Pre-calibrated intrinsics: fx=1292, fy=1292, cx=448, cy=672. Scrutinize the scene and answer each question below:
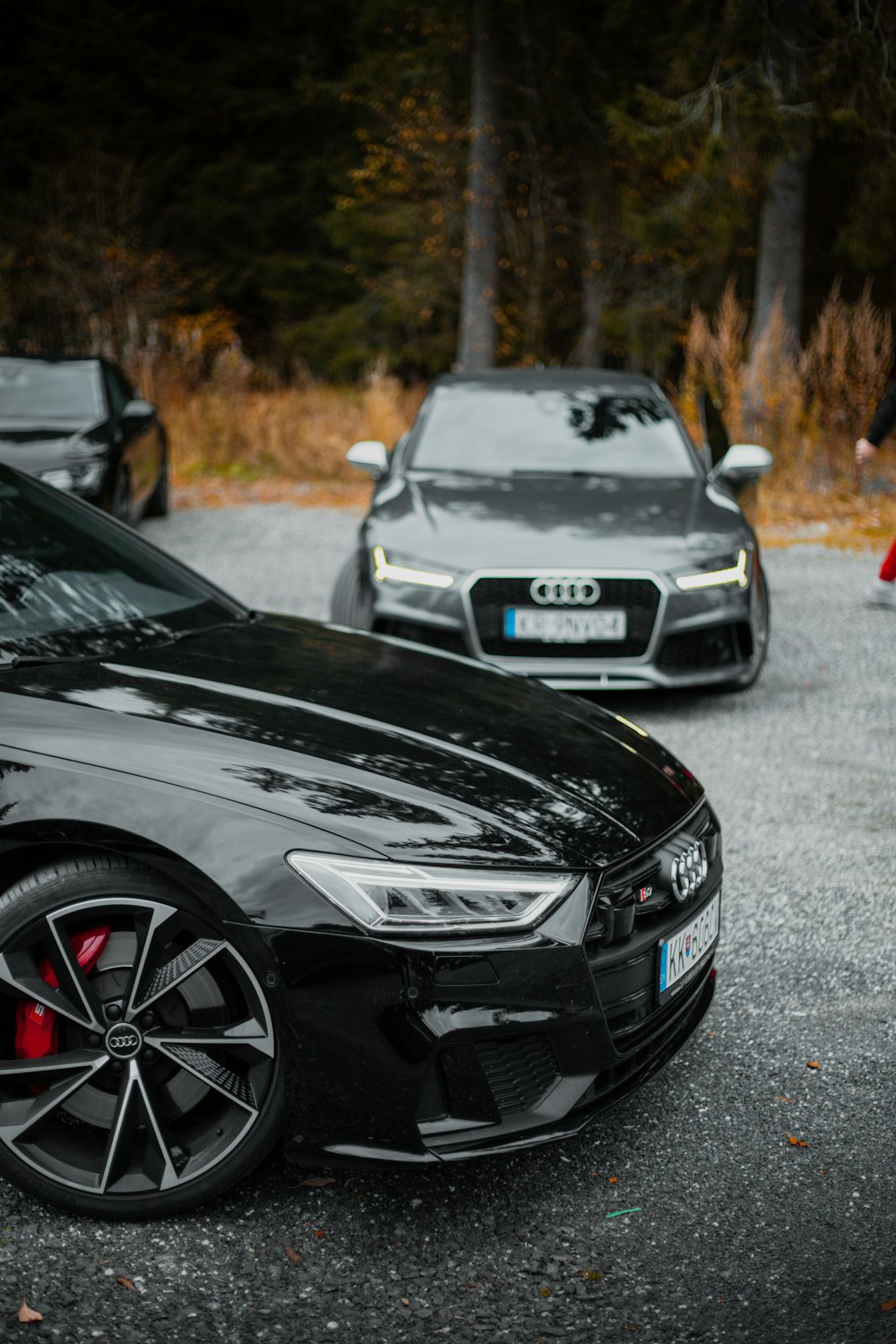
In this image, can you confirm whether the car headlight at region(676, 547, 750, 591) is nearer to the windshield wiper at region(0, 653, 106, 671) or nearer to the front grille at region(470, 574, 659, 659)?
the front grille at region(470, 574, 659, 659)

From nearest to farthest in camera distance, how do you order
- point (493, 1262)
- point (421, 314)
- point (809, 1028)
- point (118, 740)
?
1. point (493, 1262)
2. point (118, 740)
3. point (809, 1028)
4. point (421, 314)

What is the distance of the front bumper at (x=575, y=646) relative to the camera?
18.7ft

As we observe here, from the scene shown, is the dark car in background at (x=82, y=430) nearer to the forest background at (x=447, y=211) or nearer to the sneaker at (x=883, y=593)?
the forest background at (x=447, y=211)

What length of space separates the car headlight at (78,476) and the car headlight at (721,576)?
17.4ft

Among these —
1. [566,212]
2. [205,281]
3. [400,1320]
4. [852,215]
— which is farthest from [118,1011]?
[205,281]

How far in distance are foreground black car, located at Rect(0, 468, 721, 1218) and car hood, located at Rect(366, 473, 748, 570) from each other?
321cm

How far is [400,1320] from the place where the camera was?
7.02ft

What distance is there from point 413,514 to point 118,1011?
407 centimetres

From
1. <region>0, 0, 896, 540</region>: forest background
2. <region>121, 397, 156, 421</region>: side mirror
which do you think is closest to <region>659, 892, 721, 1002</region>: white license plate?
<region>121, 397, 156, 421</region>: side mirror

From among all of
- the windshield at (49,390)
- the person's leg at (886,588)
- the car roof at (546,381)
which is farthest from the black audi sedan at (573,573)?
the windshield at (49,390)

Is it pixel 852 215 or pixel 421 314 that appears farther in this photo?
pixel 421 314

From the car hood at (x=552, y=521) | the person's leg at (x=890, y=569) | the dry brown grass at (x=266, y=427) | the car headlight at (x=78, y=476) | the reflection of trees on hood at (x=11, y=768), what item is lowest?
the dry brown grass at (x=266, y=427)

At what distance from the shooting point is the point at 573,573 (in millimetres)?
5695

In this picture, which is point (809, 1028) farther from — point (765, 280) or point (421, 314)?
point (421, 314)
